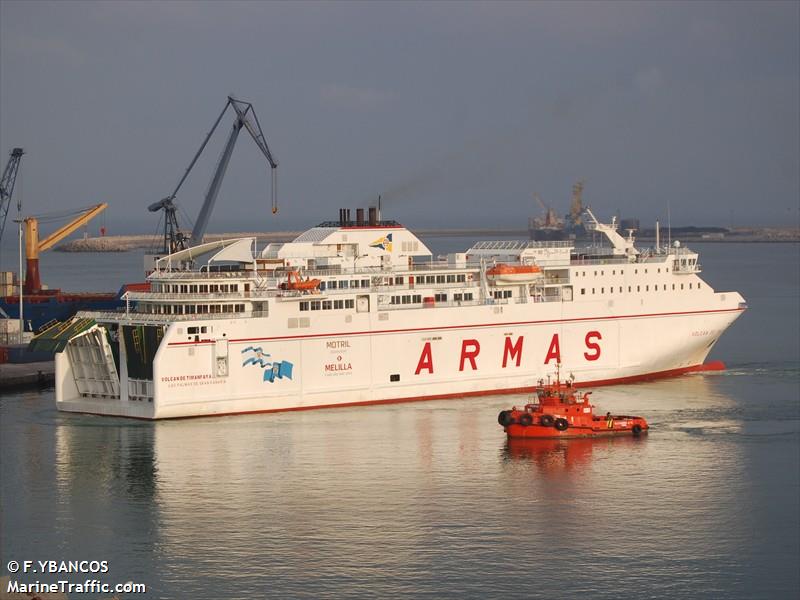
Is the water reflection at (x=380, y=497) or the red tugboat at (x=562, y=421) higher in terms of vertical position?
the red tugboat at (x=562, y=421)

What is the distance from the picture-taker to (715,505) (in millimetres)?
30844

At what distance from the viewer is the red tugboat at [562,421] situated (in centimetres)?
3809

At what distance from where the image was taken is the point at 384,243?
46.5 metres

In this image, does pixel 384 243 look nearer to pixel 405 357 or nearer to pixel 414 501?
pixel 405 357

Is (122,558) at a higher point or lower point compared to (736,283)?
lower

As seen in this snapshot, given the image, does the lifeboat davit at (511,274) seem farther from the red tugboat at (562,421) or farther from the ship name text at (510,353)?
the red tugboat at (562,421)

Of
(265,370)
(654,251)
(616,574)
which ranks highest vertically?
(654,251)

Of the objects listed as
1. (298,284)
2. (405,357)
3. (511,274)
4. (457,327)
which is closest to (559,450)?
(405,357)

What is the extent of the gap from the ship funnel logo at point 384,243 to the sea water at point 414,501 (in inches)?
228

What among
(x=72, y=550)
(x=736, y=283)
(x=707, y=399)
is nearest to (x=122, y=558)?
(x=72, y=550)

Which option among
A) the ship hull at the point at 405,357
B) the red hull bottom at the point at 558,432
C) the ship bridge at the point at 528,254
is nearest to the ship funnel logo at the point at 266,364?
the ship hull at the point at 405,357

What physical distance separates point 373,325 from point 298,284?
277 centimetres

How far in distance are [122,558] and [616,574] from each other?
9.56 metres

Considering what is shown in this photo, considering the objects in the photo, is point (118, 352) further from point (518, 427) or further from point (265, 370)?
point (518, 427)
